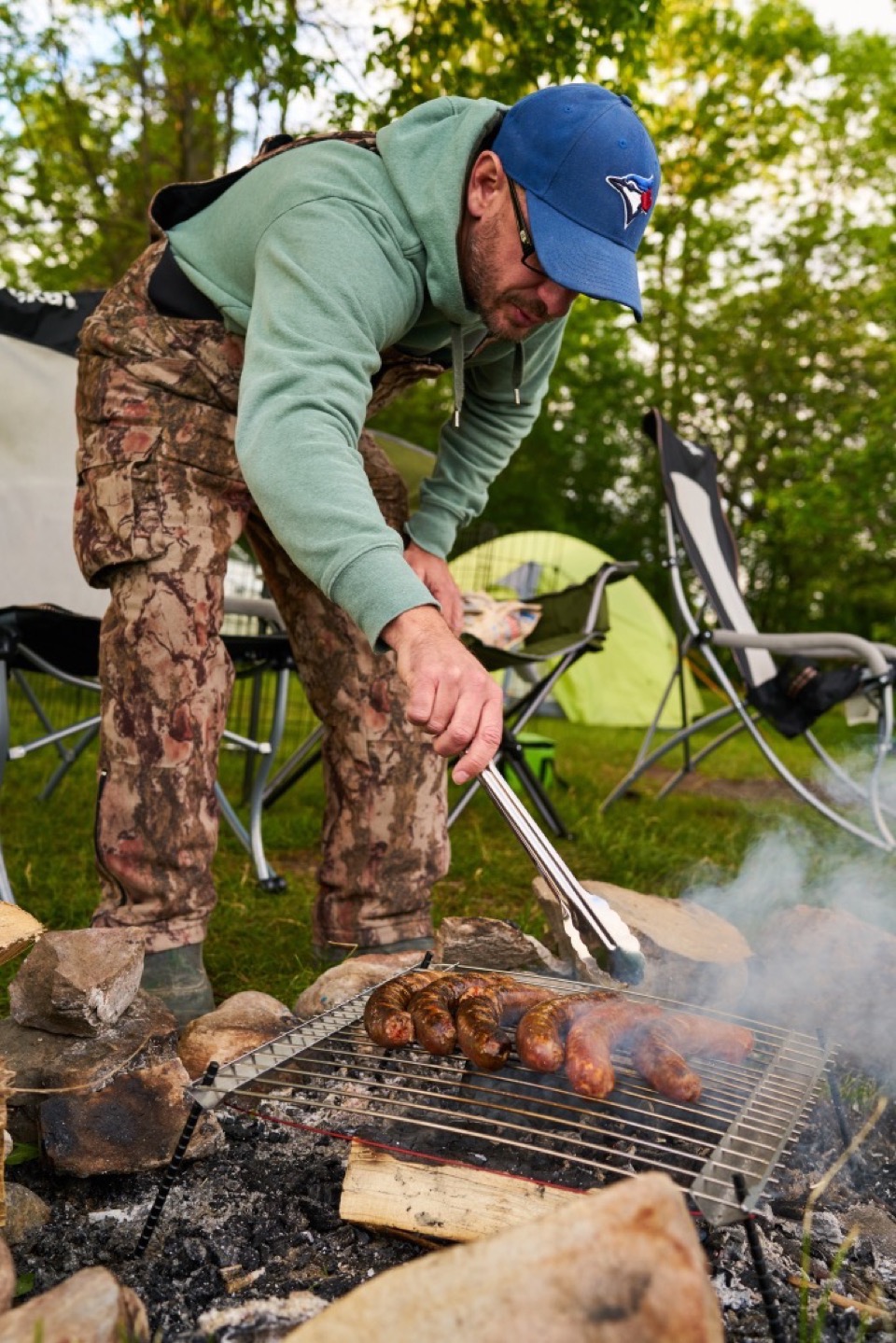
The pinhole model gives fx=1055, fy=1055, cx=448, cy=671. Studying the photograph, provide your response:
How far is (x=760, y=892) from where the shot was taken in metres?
3.39

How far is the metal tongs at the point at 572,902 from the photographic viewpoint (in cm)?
159

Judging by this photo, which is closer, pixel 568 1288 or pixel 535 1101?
pixel 568 1288

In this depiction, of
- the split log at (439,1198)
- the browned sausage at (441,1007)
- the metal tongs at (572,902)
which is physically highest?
the metal tongs at (572,902)

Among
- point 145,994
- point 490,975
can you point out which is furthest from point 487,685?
point 145,994

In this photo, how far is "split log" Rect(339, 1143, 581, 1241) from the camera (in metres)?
1.51

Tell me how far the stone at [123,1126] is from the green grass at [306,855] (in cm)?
89

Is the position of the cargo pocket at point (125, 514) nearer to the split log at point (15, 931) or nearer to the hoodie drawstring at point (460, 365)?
the hoodie drawstring at point (460, 365)

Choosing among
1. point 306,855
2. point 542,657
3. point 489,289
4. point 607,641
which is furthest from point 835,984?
point 607,641

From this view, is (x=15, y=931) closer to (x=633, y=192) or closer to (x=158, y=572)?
(x=158, y=572)

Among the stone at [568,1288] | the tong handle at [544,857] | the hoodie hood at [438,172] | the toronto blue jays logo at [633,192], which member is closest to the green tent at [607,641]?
the hoodie hood at [438,172]

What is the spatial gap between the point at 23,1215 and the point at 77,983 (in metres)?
0.35

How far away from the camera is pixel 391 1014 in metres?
1.66

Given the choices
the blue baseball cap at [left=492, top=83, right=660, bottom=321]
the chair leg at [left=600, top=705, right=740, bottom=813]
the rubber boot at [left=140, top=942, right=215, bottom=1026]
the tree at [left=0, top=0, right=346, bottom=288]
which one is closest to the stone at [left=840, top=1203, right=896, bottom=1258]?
the rubber boot at [left=140, top=942, right=215, bottom=1026]

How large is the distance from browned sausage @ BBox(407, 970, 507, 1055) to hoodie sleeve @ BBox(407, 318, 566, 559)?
1275 mm
